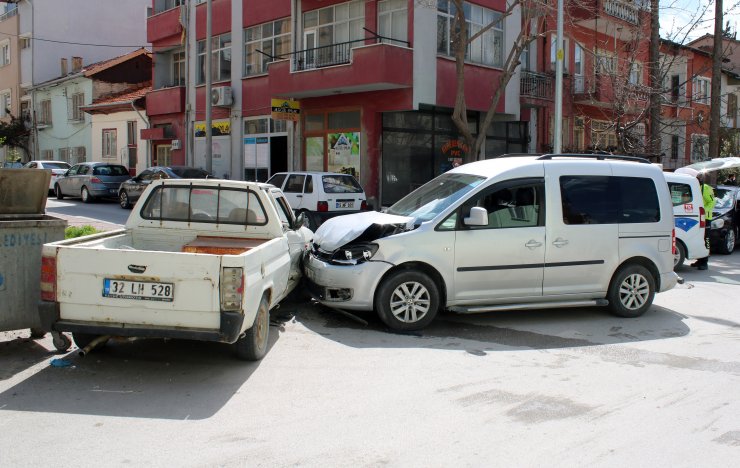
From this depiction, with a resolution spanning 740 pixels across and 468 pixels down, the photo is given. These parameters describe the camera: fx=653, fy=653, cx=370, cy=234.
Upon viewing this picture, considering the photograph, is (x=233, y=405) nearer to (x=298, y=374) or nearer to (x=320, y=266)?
(x=298, y=374)

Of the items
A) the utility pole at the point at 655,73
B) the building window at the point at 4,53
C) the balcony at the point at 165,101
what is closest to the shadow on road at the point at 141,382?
the utility pole at the point at 655,73

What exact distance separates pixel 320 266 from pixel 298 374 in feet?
6.46

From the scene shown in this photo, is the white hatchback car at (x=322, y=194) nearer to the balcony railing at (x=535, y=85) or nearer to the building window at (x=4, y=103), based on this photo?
the balcony railing at (x=535, y=85)

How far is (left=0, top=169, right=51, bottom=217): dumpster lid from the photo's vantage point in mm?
6941

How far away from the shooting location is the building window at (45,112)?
38.2 metres

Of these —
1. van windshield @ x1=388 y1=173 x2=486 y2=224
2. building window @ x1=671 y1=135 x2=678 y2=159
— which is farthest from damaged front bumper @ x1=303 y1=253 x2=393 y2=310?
building window @ x1=671 y1=135 x2=678 y2=159

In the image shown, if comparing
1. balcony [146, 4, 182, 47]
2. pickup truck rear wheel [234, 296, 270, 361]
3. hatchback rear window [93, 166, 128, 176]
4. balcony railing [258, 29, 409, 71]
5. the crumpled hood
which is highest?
balcony [146, 4, 182, 47]

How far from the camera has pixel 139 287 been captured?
211 inches

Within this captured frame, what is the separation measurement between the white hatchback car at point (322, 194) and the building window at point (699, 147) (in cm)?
1781

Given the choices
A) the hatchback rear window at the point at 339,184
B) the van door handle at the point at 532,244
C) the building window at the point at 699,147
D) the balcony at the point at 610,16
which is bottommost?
the van door handle at the point at 532,244

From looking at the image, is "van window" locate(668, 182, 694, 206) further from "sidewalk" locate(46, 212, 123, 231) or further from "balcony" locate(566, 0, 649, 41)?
"sidewalk" locate(46, 212, 123, 231)

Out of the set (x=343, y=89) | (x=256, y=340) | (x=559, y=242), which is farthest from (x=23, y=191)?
(x=343, y=89)

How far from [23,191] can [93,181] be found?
18498 millimetres

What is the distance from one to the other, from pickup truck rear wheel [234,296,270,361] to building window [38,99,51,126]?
37.0 m
